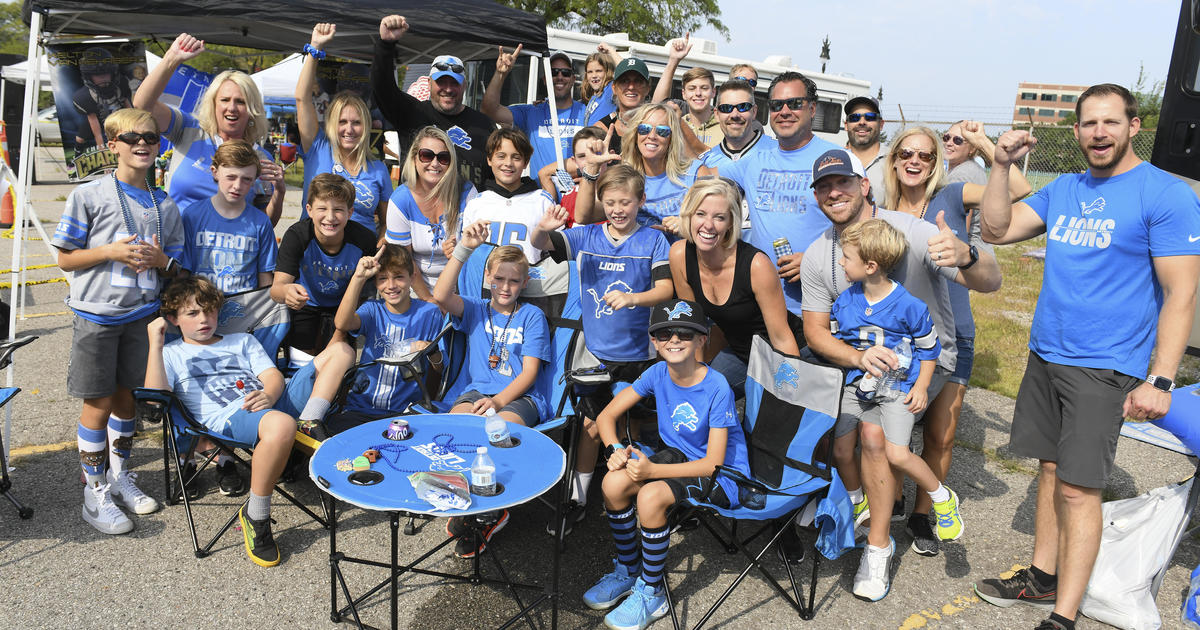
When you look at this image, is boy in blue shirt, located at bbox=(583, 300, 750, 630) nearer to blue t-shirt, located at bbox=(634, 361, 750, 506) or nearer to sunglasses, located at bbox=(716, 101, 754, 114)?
blue t-shirt, located at bbox=(634, 361, 750, 506)

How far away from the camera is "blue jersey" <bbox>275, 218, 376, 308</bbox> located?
3840 mm

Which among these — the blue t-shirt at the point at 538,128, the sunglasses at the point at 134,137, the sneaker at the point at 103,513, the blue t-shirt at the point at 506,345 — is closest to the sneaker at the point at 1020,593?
the blue t-shirt at the point at 506,345

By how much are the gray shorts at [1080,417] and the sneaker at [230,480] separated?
3547 millimetres

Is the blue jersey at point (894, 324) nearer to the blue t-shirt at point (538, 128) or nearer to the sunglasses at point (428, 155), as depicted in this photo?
the sunglasses at point (428, 155)

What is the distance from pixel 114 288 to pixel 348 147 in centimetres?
142

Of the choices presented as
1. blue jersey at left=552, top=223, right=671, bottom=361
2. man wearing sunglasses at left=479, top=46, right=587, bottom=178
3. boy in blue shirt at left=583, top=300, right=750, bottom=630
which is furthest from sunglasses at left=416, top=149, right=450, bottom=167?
boy in blue shirt at left=583, top=300, right=750, bottom=630

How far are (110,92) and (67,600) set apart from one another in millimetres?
3729

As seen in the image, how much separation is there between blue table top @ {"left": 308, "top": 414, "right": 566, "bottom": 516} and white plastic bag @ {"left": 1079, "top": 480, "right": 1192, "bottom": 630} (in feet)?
7.10

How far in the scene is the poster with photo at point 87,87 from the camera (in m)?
5.02

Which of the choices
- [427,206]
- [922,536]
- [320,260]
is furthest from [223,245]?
[922,536]

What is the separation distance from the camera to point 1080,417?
2762mm

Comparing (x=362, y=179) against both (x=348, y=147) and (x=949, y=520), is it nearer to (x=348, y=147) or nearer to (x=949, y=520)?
(x=348, y=147)

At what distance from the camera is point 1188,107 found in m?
4.04

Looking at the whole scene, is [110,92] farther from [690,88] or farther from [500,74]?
[690,88]
